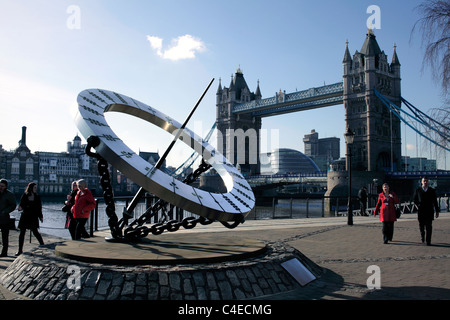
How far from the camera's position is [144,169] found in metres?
4.93

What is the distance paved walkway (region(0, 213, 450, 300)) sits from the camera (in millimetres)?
4340

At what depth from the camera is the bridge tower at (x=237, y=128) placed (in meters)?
72.7

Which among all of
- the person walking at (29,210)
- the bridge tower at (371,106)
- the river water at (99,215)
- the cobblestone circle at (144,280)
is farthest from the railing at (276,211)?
the bridge tower at (371,106)

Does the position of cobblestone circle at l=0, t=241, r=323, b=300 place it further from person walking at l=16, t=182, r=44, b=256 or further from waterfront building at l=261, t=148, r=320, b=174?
waterfront building at l=261, t=148, r=320, b=174

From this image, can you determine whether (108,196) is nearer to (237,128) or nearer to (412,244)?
(412,244)

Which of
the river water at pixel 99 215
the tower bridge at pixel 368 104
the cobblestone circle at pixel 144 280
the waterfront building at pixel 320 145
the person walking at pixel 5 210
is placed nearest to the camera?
the cobblestone circle at pixel 144 280

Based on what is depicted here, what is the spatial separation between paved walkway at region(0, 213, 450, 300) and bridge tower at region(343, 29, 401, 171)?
41.9 metres

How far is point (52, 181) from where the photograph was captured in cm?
8081

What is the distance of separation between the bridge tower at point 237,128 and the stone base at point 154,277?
65.5m

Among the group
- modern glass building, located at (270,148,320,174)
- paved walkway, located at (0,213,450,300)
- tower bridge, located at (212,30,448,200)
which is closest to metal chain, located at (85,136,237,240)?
paved walkway, located at (0,213,450,300)

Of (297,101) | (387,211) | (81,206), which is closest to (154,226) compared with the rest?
(81,206)

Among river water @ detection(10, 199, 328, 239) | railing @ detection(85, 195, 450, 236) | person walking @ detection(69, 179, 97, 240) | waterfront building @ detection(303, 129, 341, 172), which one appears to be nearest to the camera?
person walking @ detection(69, 179, 97, 240)

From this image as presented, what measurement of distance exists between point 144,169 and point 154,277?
4.81 feet

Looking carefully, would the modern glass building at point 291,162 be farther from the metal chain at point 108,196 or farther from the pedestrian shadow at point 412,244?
the metal chain at point 108,196
